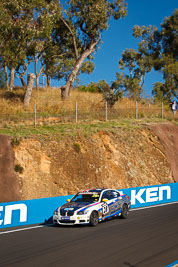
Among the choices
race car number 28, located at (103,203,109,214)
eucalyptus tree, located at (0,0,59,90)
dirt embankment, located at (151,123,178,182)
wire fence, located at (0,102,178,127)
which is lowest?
race car number 28, located at (103,203,109,214)

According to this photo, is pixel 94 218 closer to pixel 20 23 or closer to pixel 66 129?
pixel 66 129

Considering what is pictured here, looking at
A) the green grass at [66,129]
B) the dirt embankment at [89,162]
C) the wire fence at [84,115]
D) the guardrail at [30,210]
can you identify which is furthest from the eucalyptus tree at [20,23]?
the guardrail at [30,210]

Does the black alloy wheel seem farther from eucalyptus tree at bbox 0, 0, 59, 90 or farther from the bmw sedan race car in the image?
eucalyptus tree at bbox 0, 0, 59, 90

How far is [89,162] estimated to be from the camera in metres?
27.2

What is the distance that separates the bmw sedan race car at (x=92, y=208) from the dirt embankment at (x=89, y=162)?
24.8 feet

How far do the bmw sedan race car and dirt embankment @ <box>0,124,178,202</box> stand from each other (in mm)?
7561

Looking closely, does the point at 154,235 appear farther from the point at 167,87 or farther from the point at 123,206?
the point at 167,87

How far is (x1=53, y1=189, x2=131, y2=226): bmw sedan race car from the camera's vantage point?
14.2 m

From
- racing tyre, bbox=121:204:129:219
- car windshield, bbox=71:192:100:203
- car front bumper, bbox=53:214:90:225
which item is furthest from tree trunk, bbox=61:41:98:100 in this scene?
car front bumper, bbox=53:214:90:225

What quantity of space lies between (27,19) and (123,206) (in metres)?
21.1

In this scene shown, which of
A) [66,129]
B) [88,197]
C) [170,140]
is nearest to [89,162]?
[66,129]

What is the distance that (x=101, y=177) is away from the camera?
88.8 ft

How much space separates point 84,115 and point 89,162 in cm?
746

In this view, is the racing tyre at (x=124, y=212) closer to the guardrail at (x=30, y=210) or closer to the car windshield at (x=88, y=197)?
the car windshield at (x=88, y=197)
